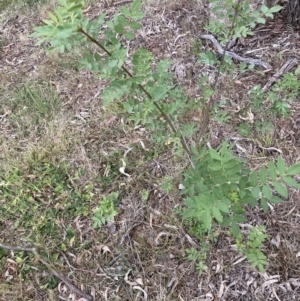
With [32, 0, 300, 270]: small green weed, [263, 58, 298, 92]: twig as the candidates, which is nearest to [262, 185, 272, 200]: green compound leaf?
[32, 0, 300, 270]: small green weed

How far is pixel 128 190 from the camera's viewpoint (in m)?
2.51

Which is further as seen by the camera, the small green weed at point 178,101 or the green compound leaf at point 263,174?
the green compound leaf at point 263,174

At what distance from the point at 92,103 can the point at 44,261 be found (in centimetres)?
128

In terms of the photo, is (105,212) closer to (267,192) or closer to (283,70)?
(267,192)

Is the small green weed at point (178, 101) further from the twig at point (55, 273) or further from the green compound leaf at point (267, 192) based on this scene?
the twig at point (55, 273)

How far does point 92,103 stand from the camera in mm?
3072

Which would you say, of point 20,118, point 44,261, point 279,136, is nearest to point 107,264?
point 44,261

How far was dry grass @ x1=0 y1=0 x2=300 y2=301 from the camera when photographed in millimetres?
2074

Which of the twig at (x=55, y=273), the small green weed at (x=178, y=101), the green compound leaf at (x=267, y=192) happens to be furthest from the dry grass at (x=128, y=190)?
the green compound leaf at (x=267, y=192)

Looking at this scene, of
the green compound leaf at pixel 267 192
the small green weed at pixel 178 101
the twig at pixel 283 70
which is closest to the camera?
the small green weed at pixel 178 101

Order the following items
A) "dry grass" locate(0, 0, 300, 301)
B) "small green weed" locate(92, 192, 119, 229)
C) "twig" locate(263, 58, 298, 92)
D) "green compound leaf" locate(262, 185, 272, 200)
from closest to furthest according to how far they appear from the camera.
A: 1. "green compound leaf" locate(262, 185, 272, 200)
2. "dry grass" locate(0, 0, 300, 301)
3. "small green weed" locate(92, 192, 119, 229)
4. "twig" locate(263, 58, 298, 92)

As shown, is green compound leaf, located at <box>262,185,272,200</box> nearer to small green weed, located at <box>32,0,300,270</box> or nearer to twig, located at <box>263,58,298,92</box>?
small green weed, located at <box>32,0,300,270</box>

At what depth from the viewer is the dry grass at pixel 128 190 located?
2.07 meters

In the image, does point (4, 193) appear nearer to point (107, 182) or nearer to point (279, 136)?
point (107, 182)
